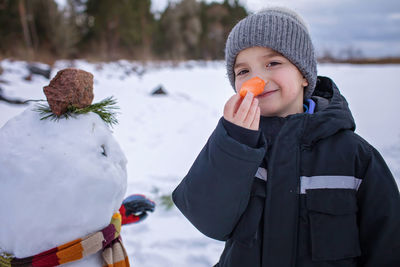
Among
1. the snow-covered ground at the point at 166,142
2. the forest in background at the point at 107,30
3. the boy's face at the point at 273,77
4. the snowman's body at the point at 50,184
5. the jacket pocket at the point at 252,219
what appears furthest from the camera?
the forest in background at the point at 107,30

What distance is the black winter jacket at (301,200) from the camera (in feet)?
2.91

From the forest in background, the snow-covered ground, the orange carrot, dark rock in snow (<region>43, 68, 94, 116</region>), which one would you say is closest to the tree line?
the forest in background

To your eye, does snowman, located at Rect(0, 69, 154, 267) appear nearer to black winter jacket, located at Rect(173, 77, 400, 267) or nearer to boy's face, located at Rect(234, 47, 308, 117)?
black winter jacket, located at Rect(173, 77, 400, 267)

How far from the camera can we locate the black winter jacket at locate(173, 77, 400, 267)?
0.89 meters

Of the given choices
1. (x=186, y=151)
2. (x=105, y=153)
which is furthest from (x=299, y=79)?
(x=186, y=151)

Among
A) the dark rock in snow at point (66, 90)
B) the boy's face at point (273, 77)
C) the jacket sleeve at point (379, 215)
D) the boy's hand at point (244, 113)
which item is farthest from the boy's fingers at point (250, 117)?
the dark rock in snow at point (66, 90)

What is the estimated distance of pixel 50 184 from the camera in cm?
83

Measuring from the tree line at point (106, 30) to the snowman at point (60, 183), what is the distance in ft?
20.9

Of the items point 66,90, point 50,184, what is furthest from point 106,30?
point 50,184

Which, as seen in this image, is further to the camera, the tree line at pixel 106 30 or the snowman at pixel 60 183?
the tree line at pixel 106 30

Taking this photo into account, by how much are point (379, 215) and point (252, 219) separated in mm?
418

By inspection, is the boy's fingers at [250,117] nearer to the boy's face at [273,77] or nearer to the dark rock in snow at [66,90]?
the boy's face at [273,77]

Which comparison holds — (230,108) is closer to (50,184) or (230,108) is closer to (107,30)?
(50,184)

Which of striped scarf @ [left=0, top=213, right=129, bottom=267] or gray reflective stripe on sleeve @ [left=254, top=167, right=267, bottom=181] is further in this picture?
gray reflective stripe on sleeve @ [left=254, top=167, right=267, bottom=181]
